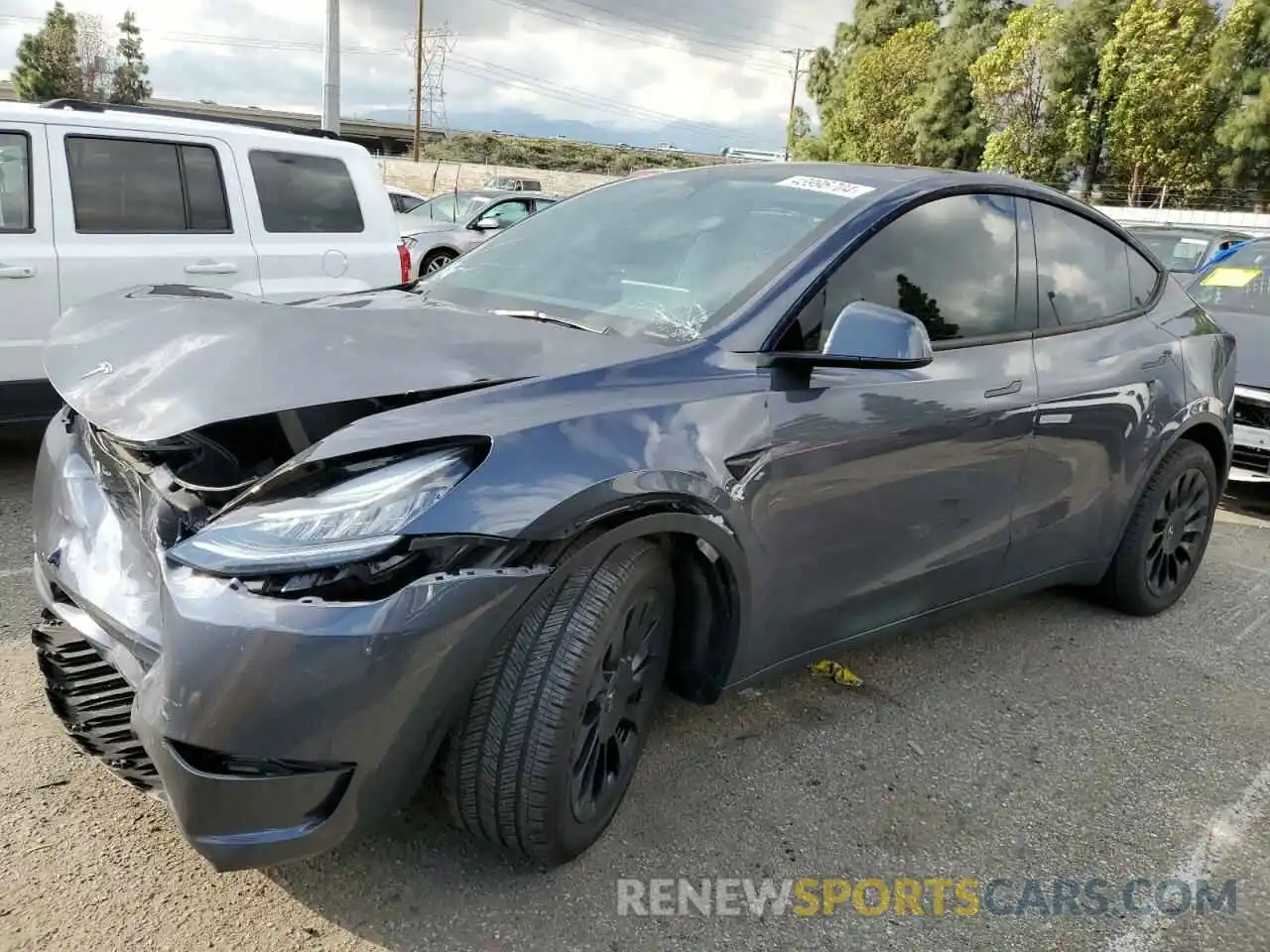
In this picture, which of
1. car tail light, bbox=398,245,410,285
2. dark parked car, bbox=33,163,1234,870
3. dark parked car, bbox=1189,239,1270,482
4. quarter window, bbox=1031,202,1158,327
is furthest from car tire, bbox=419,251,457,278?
quarter window, bbox=1031,202,1158,327

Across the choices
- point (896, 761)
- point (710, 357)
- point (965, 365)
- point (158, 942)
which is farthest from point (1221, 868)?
point (158, 942)

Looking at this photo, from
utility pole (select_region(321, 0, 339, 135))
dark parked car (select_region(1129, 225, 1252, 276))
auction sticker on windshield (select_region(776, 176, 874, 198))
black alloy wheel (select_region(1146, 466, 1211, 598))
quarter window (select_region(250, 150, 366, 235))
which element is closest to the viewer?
auction sticker on windshield (select_region(776, 176, 874, 198))

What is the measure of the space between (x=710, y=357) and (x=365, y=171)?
4.55 meters

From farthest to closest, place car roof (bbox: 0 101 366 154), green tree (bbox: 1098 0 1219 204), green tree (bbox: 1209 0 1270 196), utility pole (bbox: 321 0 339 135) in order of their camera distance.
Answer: green tree (bbox: 1098 0 1219 204) → green tree (bbox: 1209 0 1270 196) → utility pole (bbox: 321 0 339 135) → car roof (bbox: 0 101 366 154)

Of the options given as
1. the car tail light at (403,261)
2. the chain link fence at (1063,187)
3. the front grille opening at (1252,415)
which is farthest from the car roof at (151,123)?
the chain link fence at (1063,187)

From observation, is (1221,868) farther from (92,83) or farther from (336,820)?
(92,83)

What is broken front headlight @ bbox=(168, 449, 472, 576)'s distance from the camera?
5.82 ft

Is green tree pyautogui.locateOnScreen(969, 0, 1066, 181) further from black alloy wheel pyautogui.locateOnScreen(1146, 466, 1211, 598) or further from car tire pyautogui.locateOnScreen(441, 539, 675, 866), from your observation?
car tire pyautogui.locateOnScreen(441, 539, 675, 866)

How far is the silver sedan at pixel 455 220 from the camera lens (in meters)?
13.8

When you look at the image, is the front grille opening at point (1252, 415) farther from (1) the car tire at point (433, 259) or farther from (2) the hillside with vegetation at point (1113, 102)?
(2) the hillside with vegetation at point (1113, 102)

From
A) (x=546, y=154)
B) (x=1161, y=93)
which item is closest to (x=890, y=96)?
(x=1161, y=93)

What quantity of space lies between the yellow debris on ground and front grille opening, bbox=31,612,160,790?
2.07 metres

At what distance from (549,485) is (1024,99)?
4333cm

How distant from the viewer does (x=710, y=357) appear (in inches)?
95.7
